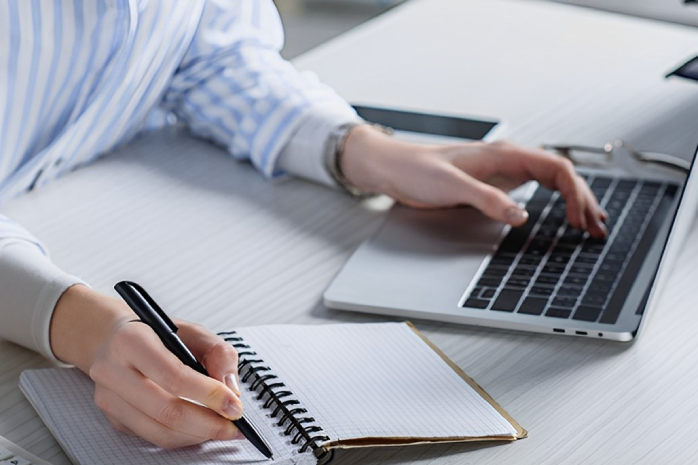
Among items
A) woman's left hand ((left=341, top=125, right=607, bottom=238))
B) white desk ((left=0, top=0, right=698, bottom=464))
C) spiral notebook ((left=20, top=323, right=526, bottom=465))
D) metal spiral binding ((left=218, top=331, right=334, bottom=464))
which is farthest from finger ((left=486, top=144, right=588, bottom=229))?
metal spiral binding ((left=218, top=331, right=334, bottom=464))

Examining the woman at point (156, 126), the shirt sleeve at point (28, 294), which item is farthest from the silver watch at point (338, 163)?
the shirt sleeve at point (28, 294)

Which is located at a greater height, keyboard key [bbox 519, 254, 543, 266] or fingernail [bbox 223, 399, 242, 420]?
fingernail [bbox 223, 399, 242, 420]

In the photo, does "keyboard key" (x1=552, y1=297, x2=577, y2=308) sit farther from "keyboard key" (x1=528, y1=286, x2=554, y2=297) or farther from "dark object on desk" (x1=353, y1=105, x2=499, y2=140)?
"dark object on desk" (x1=353, y1=105, x2=499, y2=140)

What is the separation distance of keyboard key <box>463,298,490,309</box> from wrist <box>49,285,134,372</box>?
26 centimetres

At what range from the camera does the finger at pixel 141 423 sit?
60 centimetres

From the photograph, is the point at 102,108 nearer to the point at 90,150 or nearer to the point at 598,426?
the point at 90,150

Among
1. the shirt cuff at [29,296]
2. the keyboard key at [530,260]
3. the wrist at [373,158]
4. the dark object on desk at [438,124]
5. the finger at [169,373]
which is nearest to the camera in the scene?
the finger at [169,373]

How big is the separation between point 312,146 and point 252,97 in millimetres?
108

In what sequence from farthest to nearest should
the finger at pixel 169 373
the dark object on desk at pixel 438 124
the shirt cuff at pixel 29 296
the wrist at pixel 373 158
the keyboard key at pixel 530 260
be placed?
the dark object on desk at pixel 438 124
the wrist at pixel 373 158
the keyboard key at pixel 530 260
the shirt cuff at pixel 29 296
the finger at pixel 169 373

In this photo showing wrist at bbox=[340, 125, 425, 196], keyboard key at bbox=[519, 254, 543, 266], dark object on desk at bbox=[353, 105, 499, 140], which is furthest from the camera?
dark object on desk at bbox=[353, 105, 499, 140]

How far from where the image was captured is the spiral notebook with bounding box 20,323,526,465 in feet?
1.98

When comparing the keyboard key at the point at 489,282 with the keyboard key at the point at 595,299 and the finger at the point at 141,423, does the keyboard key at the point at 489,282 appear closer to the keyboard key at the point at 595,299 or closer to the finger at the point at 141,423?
the keyboard key at the point at 595,299

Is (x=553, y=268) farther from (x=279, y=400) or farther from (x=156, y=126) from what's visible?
(x=156, y=126)

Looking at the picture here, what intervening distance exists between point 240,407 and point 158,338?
0.08 m
